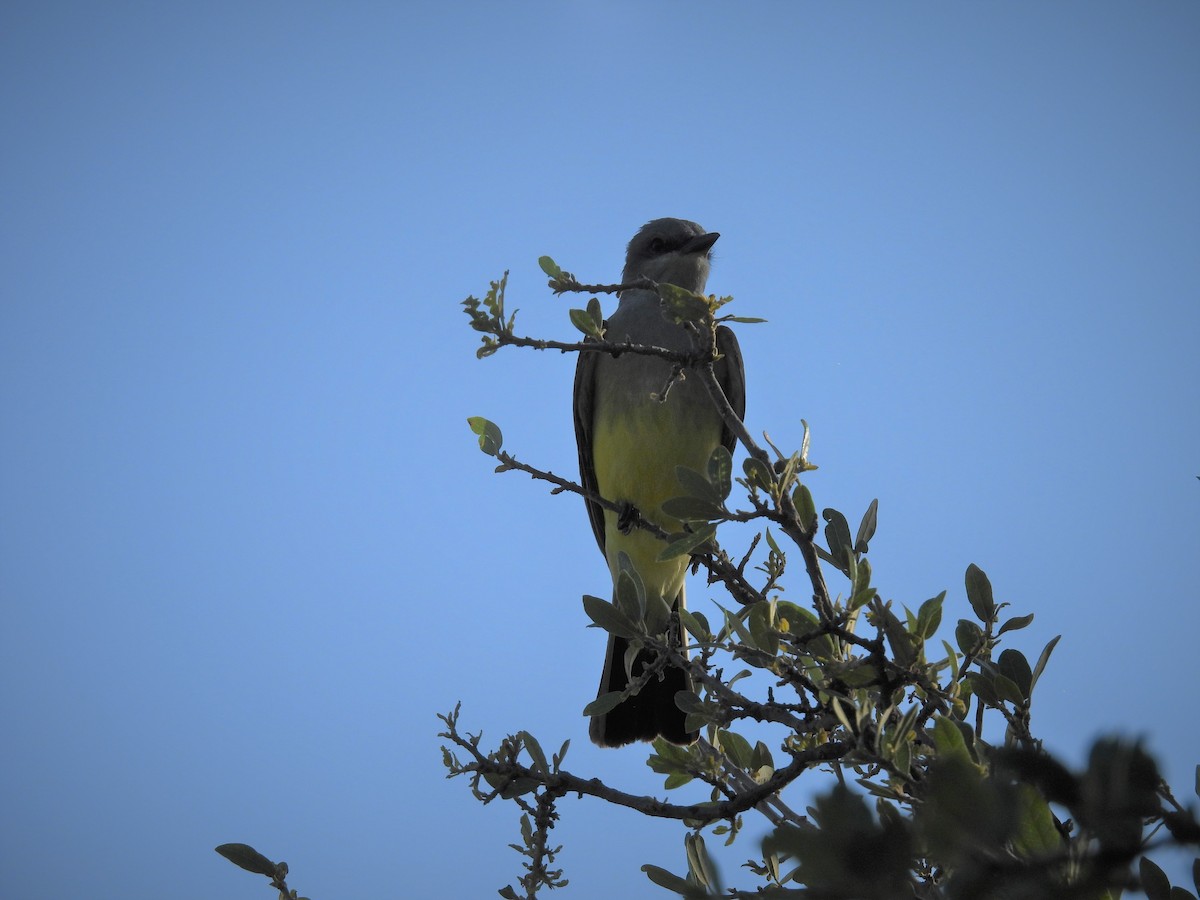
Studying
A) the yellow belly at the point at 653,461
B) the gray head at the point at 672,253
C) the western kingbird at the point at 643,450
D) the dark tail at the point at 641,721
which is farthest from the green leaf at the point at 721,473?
the gray head at the point at 672,253

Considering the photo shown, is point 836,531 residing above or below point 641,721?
below

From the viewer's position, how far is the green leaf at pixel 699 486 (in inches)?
87.2

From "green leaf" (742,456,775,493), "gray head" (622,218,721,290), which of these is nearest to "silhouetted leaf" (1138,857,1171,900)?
"green leaf" (742,456,775,493)

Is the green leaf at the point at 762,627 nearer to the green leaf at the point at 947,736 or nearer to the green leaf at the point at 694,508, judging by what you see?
the green leaf at the point at 694,508

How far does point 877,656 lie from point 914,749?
7.4 inches

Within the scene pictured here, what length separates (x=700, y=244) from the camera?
6.40 meters

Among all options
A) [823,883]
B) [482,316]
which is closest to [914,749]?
[823,883]

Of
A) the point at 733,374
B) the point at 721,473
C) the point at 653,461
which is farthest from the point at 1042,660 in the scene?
the point at 733,374

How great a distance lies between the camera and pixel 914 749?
174 cm

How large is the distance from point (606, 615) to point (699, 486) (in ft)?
1.84

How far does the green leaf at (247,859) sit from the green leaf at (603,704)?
104 cm

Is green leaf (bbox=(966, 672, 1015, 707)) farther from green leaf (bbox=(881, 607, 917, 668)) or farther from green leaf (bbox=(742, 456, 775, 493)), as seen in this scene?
green leaf (bbox=(742, 456, 775, 493))

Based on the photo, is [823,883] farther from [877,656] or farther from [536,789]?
[536,789]

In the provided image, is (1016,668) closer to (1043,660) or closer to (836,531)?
(1043,660)
